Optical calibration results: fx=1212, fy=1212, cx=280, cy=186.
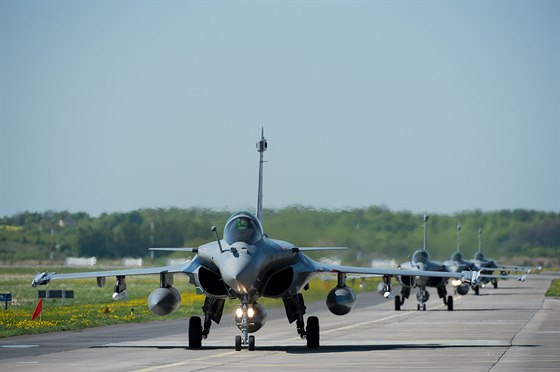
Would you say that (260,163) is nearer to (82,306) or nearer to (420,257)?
(82,306)

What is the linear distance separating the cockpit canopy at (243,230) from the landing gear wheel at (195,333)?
2703 mm

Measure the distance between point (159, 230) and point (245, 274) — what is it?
27.6 meters

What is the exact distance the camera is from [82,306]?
51.9 metres

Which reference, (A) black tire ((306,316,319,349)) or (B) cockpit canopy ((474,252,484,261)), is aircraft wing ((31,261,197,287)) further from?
(B) cockpit canopy ((474,252,484,261))

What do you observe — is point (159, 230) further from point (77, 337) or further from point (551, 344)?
point (551, 344)

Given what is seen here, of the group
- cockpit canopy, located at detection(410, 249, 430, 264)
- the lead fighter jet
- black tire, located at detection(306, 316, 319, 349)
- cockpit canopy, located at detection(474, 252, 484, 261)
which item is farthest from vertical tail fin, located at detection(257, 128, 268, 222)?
cockpit canopy, located at detection(474, 252, 484, 261)

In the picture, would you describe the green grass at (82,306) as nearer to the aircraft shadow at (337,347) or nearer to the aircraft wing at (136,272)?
the aircraft wing at (136,272)

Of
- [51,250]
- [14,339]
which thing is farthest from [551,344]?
[51,250]

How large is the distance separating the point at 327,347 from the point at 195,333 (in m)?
3.48

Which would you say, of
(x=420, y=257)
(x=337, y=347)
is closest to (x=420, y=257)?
(x=420, y=257)

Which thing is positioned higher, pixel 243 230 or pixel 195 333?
pixel 243 230

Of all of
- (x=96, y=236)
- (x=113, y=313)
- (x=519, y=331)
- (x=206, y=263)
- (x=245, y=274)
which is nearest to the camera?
(x=245, y=274)

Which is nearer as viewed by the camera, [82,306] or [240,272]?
[240,272]

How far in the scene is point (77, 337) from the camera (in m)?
35.2
